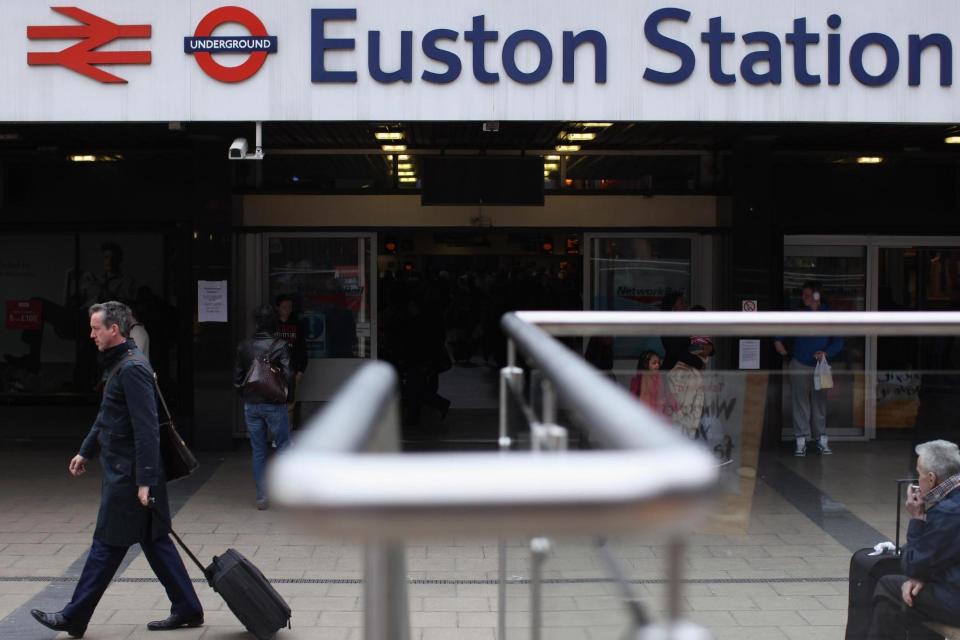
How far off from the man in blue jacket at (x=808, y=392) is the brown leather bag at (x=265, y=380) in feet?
16.0

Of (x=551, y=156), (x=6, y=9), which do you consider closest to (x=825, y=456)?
(x=6, y=9)

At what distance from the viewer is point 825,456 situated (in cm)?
425

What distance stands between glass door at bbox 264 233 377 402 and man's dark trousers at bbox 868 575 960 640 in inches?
307

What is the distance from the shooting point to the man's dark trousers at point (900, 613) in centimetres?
402

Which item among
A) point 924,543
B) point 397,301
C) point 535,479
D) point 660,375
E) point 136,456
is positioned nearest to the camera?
point 535,479

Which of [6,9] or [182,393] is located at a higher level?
[6,9]

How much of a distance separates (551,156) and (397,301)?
269cm

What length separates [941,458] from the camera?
12.9ft

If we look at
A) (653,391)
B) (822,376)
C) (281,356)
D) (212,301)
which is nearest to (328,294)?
(212,301)

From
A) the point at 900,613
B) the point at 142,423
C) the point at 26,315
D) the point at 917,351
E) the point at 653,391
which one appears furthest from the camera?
the point at 26,315

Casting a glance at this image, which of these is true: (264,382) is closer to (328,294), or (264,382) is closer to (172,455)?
(172,455)

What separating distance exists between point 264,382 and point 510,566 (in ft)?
17.9

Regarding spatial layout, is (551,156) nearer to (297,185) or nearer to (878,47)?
(297,185)

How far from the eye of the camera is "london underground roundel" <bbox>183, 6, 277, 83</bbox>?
24.3 feet
